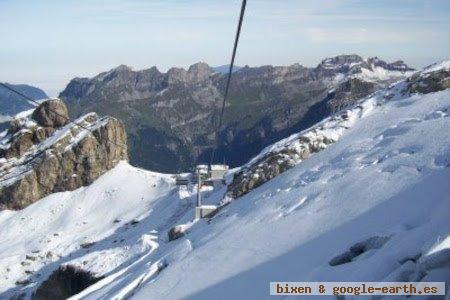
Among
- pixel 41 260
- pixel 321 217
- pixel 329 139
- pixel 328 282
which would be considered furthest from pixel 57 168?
pixel 328 282

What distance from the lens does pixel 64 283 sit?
4991 cm

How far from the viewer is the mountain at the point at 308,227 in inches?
770

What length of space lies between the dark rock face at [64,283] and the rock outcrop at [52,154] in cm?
2831

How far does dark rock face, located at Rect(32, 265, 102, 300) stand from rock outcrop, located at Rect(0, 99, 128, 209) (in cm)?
2831

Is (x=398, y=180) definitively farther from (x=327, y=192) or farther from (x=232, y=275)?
(x=232, y=275)

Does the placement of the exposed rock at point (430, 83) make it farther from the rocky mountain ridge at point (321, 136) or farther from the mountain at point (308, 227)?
the mountain at point (308, 227)

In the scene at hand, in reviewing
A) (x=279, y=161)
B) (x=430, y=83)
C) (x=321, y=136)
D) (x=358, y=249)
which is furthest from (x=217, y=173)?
(x=358, y=249)

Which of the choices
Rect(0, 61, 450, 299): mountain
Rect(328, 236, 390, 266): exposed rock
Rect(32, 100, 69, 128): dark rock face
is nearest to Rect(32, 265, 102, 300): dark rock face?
Rect(0, 61, 450, 299): mountain

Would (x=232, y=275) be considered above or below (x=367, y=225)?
below

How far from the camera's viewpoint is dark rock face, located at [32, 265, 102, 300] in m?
46.6

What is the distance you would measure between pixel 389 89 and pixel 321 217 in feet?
95.8

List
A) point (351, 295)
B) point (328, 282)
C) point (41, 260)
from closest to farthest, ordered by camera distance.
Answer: point (351, 295)
point (328, 282)
point (41, 260)

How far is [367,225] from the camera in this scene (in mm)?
22750

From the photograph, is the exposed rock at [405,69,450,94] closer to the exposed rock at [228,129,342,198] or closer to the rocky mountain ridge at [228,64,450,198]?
the rocky mountain ridge at [228,64,450,198]
